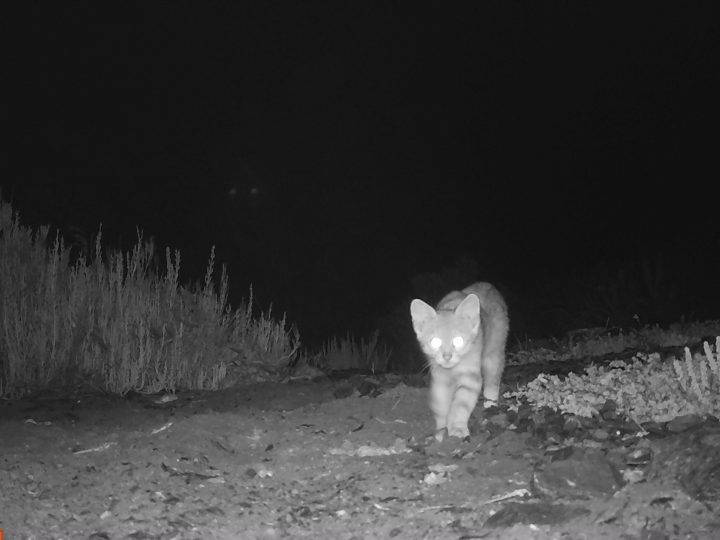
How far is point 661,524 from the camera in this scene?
3428 millimetres

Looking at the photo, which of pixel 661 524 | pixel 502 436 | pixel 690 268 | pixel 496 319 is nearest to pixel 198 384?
pixel 496 319

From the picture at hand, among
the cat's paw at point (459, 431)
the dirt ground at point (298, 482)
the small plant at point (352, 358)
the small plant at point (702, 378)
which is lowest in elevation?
the small plant at point (352, 358)

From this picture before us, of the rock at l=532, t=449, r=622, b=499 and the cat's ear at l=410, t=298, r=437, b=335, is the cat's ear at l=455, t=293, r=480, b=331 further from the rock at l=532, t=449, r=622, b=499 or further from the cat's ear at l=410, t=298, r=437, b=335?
the rock at l=532, t=449, r=622, b=499

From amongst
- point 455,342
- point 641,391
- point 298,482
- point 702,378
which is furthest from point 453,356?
point 702,378

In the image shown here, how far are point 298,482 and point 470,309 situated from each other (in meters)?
1.78

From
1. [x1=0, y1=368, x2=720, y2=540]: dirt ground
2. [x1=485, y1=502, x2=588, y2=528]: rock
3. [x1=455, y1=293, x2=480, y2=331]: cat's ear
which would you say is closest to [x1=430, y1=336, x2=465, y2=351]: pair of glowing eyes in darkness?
[x1=455, y1=293, x2=480, y2=331]: cat's ear

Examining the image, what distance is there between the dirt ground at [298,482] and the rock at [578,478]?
0.17ft

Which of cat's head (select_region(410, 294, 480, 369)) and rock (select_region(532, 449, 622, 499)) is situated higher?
cat's head (select_region(410, 294, 480, 369))

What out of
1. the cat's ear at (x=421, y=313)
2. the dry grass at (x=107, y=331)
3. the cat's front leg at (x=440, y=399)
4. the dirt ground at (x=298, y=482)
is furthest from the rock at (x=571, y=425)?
the dry grass at (x=107, y=331)

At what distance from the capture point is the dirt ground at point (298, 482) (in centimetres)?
371

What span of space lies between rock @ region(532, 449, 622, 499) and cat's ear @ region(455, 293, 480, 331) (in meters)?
1.59

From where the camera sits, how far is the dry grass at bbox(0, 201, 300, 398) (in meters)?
7.30

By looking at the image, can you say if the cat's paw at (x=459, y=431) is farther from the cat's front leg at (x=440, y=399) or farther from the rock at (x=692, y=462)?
the rock at (x=692, y=462)

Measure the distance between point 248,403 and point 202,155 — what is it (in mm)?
22781
